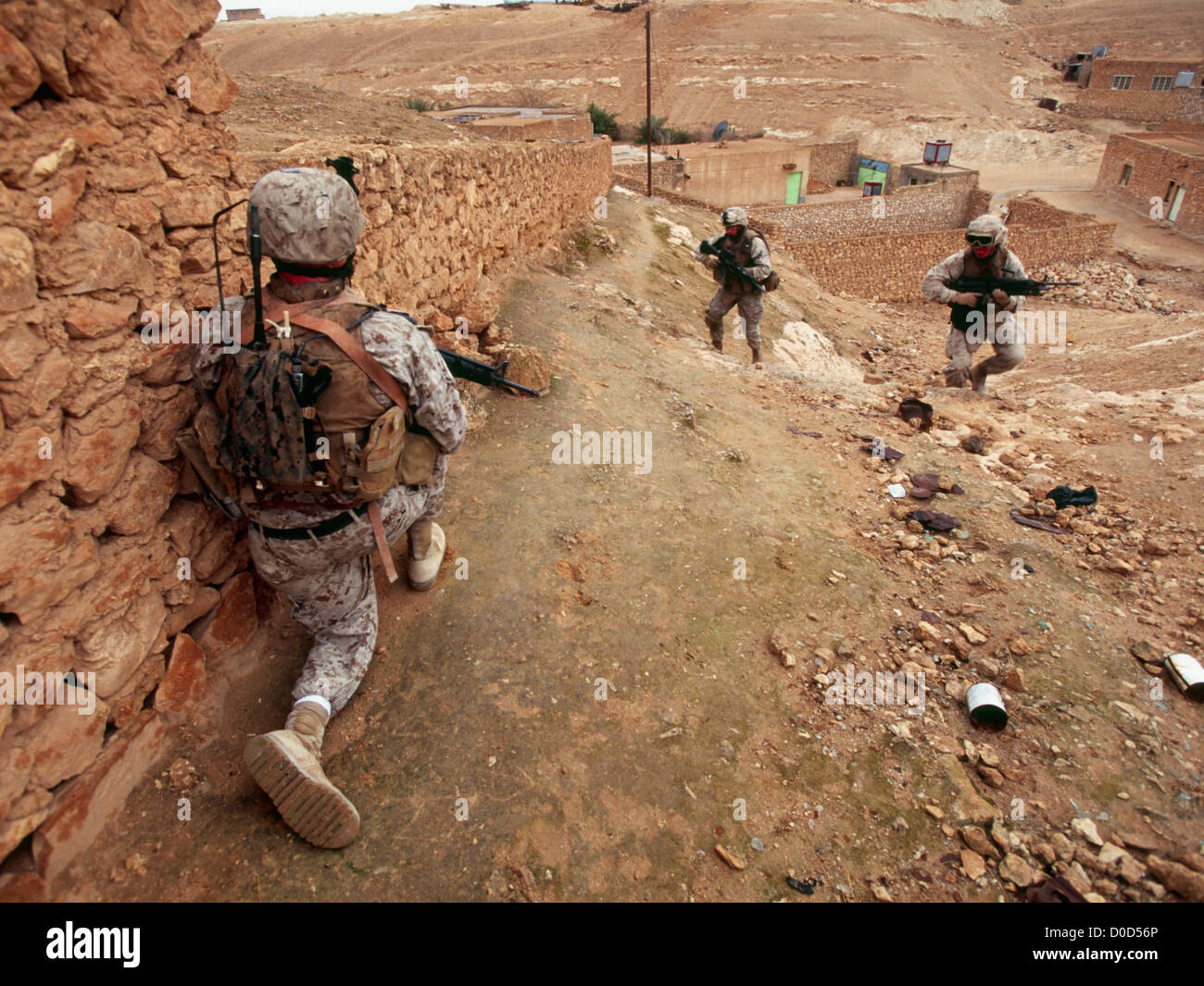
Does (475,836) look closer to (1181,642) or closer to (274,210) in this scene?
(274,210)

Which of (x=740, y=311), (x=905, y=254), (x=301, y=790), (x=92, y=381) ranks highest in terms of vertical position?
(x=92, y=381)

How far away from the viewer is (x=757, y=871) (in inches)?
97.5

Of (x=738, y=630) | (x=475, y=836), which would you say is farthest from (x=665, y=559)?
(x=475, y=836)

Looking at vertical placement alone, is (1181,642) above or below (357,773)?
below

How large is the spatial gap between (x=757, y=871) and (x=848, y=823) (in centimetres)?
44

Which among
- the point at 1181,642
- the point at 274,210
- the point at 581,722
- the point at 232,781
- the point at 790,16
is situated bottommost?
the point at 1181,642

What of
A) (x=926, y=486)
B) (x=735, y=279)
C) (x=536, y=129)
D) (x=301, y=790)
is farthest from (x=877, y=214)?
(x=301, y=790)

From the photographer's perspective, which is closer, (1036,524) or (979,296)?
(1036,524)

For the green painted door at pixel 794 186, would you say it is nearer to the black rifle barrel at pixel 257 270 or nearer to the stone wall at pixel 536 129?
the stone wall at pixel 536 129

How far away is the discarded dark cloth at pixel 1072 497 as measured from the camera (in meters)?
5.06

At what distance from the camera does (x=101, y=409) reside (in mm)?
2086

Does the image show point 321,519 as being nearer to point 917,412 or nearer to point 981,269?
point 917,412

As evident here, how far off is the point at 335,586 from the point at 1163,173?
94.2 ft
